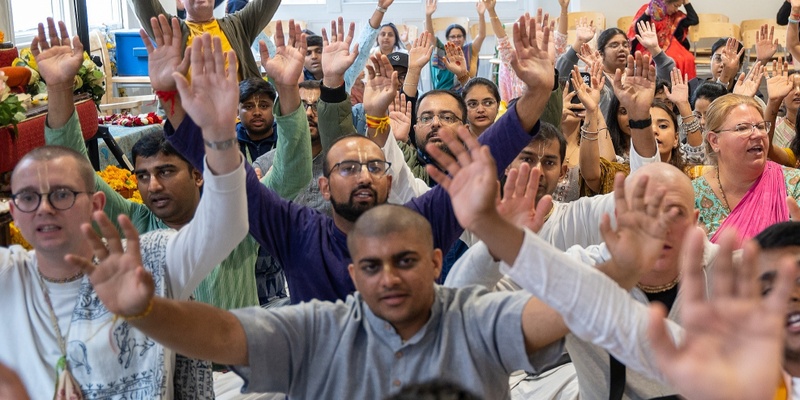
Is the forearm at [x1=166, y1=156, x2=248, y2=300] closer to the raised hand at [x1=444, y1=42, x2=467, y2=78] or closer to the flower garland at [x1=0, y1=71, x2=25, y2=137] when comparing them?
the flower garland at [x1=0, y1=71, x2=25, y2=137]

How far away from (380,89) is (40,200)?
1.39m

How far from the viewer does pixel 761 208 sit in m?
2.99

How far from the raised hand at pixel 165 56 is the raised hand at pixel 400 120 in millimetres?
1427

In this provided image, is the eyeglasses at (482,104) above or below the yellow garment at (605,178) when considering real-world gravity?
above

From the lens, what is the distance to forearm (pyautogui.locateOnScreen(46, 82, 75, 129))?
2.55 meters

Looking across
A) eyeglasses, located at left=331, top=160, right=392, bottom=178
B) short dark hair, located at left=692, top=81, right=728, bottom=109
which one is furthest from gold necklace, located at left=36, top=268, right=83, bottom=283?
short dark hair, located at left=692, top=81, right=728, bottom=109

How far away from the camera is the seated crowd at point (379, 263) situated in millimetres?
1472

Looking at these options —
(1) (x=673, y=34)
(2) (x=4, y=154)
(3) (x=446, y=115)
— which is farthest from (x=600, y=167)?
(1) (x=673, y=34)

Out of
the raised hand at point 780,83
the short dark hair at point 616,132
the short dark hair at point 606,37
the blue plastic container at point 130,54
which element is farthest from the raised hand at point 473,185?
the blue plastic container at point 130,54

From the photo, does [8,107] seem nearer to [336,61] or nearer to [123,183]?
[123,183]

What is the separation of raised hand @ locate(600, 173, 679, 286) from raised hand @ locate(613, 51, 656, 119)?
1.60m

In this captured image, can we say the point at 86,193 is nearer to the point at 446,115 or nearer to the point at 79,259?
the point at 79,259

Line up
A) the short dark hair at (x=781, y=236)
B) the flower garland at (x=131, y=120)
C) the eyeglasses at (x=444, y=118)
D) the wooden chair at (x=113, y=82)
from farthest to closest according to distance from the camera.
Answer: the wooden chair at (x=113, y=82)
the flower garland at (x=131, y=120)
the eyeglasses at (x=444, y=118)
the short dark hair at (x=781, y=236)

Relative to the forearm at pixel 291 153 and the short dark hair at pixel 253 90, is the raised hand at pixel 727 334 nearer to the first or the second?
the forearm at pixel 291 153
